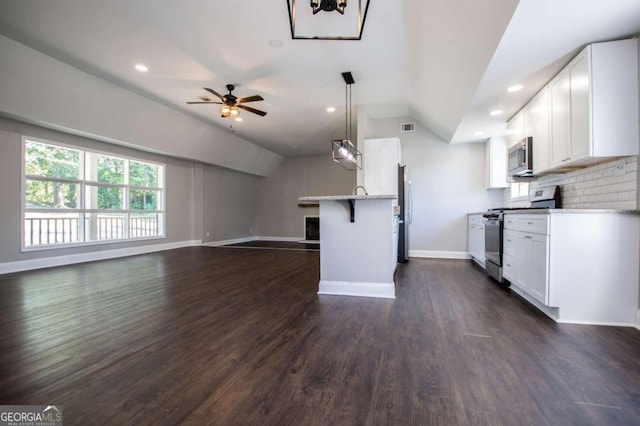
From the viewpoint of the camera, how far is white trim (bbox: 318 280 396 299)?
3297 mm

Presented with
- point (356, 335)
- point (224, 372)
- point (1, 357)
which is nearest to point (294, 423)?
point (224, 372)

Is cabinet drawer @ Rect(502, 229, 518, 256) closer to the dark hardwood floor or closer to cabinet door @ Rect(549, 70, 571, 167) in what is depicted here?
the dark hardwood floor

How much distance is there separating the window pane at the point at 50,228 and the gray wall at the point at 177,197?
21 centimetres

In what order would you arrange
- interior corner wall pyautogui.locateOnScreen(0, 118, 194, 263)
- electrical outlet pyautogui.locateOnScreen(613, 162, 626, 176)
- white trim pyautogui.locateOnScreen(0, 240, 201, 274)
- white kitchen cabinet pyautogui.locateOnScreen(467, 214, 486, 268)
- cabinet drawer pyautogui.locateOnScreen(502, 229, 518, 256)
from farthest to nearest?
white kitchen cabinet pyautogui.locateOnScreen(467, 214, 486, 268)
white trim pyautogui.locateOnScreen(0, 240, 201, 274)
interior corner wall pyautogui.locateOnScreen(0, 118, 194, 263)
cabinet drawer pyautogui.locateOnScreen(502, 229, 518, 256)
electrical outlet pyautogui.locateOnScreen(613, 162, 626, 176)

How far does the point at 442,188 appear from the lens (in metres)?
6.20

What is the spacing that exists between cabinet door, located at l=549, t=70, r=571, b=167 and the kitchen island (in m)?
1.74

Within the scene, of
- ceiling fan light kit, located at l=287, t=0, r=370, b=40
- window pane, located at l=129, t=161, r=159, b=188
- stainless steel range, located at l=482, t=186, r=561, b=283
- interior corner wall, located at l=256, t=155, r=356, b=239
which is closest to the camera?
ceiling fan light kit, located at l=287, t=0, r=370, b=40

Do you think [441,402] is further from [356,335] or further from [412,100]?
[412,100]

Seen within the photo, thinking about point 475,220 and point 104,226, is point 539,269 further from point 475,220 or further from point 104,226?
point 104,226

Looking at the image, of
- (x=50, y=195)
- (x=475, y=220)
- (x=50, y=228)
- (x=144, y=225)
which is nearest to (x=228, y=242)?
(x=144, y=225)

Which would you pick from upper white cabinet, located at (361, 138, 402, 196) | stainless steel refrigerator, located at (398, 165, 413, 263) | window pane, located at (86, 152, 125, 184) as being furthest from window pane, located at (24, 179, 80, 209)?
stainless steel refrigerator, located at (398, 165, 413, 263)

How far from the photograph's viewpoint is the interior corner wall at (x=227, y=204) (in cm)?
912

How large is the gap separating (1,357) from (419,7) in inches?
173

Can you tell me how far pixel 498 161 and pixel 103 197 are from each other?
808 cm
